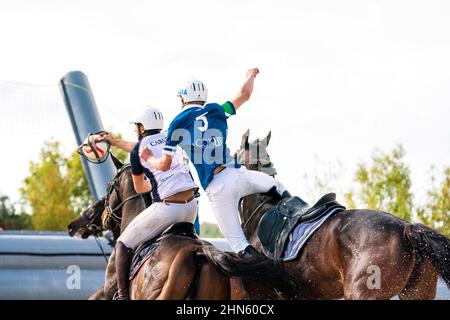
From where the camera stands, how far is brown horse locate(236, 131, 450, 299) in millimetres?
6168

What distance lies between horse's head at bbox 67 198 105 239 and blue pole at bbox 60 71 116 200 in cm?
456

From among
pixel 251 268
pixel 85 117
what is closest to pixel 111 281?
pixel 251 268

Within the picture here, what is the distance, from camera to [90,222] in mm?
8930

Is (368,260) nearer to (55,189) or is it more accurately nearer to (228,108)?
(228,108)

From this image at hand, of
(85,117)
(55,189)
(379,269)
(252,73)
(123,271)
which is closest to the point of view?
(379,269)

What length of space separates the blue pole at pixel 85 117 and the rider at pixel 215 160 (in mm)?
6680

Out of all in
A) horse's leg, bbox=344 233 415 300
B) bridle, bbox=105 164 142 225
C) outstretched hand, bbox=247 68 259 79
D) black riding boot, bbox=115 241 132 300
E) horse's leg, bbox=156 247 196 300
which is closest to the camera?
horse's leg, bbox=344 233 415 300

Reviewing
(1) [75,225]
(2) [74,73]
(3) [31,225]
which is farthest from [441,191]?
(3) [31,225]

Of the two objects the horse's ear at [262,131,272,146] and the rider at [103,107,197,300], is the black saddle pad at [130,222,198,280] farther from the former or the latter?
the horse's ear at [262,131,272,146]

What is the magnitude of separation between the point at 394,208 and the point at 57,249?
286 inches

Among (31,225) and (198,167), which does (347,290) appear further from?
(31,225)

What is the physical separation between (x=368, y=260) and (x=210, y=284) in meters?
1.17

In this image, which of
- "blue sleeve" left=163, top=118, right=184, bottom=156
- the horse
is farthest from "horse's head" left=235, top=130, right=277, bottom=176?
the horse
